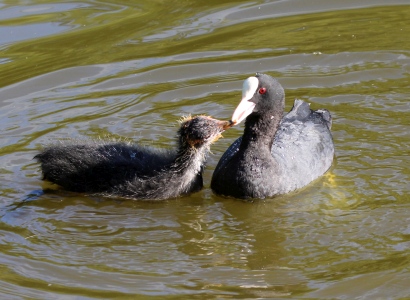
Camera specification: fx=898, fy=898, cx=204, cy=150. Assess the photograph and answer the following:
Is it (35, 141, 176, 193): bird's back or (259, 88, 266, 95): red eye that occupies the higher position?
(259, 88, 266, 95): red eye

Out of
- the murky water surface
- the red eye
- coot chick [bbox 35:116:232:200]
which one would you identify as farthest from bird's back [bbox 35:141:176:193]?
the red eye

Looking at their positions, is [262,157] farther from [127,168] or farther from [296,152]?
[127,168]

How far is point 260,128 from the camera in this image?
6.20m

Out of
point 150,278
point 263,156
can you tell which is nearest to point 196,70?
point 263,156

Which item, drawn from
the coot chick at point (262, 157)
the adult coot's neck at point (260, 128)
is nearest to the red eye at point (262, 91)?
the coot chick at point (262, 157)

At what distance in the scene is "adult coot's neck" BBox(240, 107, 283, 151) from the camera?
20.2 feet

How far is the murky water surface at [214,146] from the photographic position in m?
5.00

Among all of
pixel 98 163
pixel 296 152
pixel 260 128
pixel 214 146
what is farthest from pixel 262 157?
pixel 98 163

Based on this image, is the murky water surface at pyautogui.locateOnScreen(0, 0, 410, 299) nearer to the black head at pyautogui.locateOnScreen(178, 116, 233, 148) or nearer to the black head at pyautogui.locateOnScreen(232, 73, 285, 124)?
the black head at pyautogui.locateOnScreen(178, 116, 233, 148)

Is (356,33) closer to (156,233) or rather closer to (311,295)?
(156,233)

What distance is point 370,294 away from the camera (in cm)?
469

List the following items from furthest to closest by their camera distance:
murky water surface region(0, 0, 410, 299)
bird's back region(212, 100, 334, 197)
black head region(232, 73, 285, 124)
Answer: bird's back region(212, 100, 334, 197), black head region(232, 73, 285, 124), murky water surface region(0, 0, 410, 299)

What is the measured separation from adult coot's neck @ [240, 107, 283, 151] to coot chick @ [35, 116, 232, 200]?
1.03 feet

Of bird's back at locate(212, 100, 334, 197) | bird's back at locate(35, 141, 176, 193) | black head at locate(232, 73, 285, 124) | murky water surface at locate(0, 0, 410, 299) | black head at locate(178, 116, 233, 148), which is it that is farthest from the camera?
bird's back at locate(212, 100, 334, 197)
